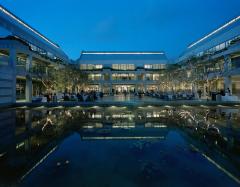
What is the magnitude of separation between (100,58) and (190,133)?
214 feet

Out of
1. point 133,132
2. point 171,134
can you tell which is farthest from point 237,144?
point 133,132

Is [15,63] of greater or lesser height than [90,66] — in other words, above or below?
below

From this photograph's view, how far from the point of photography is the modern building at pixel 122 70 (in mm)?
64750

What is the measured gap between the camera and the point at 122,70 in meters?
66.6

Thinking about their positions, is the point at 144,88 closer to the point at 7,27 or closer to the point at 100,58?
the point at 100,58

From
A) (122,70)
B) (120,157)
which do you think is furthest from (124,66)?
(120,157)

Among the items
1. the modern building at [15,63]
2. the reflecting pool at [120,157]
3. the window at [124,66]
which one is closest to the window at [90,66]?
the window at [124,66]

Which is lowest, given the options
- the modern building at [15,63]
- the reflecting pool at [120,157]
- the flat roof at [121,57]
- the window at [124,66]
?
the reflecting pool at [120,157]

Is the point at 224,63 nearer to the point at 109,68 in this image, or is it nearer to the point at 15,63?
the point at 15,63

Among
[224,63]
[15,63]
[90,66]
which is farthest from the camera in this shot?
[90,66]

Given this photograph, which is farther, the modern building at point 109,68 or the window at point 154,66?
the window at point 154,66

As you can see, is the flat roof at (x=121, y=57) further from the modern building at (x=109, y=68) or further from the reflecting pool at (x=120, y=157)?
the reflecting pool at (x=120, y=157)

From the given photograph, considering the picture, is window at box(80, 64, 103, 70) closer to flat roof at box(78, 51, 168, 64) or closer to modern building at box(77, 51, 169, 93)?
modern building at box(77, 51, 169, 93)

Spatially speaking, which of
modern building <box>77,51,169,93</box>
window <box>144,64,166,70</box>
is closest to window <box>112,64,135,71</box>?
modern building <box>77,51,169,93</box>
